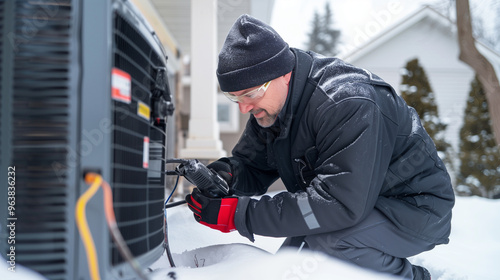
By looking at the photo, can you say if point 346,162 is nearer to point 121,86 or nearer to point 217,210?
point 217,210

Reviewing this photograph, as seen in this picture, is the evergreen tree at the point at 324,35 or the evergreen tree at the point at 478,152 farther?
the evergreen tree at the point at 324,35

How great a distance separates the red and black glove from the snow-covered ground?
13 centimetres

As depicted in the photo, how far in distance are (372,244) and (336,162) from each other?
1.33ft

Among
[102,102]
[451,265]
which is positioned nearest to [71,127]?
[102,102]

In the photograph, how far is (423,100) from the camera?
833cm

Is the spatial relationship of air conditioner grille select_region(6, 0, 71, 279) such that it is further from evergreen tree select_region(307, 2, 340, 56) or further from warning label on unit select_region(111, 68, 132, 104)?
evergreen tree select_region(307, 2, 340, 56)

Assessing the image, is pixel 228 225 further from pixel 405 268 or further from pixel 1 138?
pixel 1 138

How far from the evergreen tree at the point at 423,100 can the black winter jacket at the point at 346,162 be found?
24.2 ft

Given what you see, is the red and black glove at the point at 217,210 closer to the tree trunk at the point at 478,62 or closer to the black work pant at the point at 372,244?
the black work pant at the point at 372,244

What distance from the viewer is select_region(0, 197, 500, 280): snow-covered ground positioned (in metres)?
1.10

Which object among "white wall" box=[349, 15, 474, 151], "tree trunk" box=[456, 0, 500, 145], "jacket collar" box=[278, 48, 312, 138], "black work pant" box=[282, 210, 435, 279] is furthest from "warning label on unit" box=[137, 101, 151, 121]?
"white wall" box=[349, 15, 474, 151]

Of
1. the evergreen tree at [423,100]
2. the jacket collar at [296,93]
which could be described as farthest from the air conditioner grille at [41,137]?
the evergreen tree at [423,100]

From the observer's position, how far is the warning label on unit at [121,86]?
800 mm

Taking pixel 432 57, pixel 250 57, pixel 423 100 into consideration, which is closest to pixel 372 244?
pixel 250 57
